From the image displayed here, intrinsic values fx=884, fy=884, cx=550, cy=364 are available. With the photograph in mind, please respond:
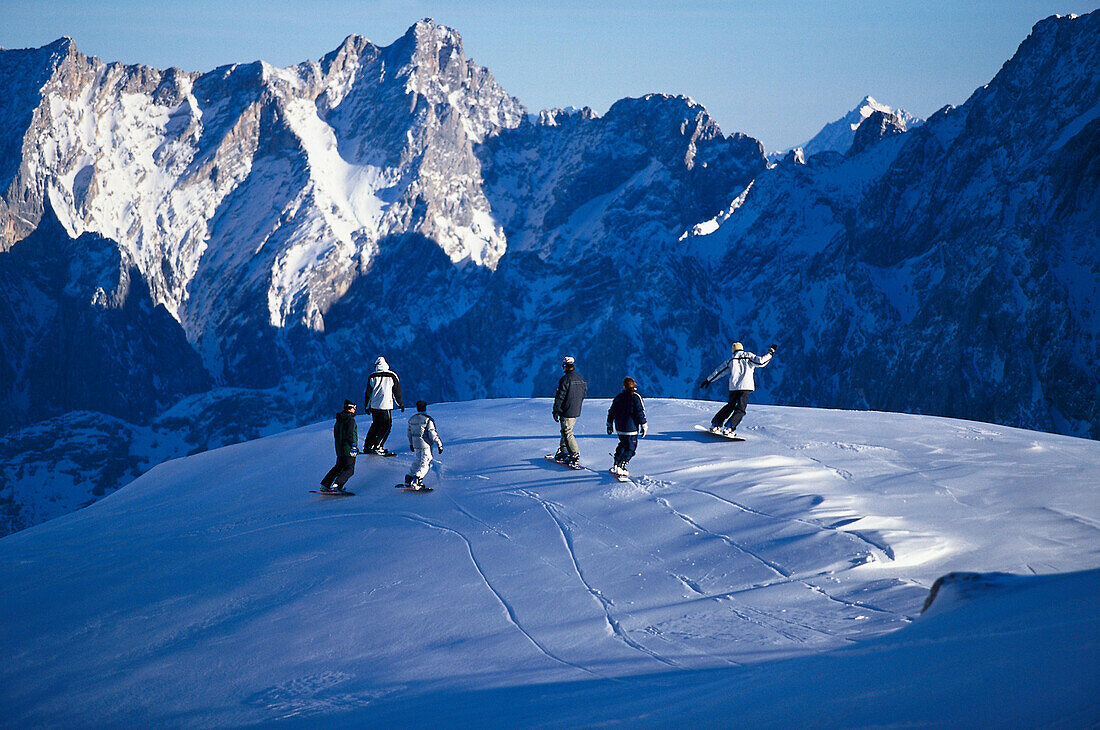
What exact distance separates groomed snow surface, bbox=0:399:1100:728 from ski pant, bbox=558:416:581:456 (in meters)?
0.53

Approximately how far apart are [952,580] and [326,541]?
426 inches

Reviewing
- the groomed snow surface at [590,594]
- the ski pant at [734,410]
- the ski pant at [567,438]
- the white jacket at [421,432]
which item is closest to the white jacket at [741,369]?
the ski pant at [734,410]

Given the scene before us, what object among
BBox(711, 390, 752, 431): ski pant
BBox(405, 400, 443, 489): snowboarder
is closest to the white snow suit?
BBox(405, 400, 443, 489): snowboarder

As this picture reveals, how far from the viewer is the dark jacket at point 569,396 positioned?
19.0m

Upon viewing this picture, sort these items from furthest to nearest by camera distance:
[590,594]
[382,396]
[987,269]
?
[987,269]
[382,396]
[590,594]

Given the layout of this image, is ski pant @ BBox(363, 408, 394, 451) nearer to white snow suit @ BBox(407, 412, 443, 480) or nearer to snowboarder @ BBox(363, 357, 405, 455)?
snowboarder @ BBox(363, 357, 405, 455)

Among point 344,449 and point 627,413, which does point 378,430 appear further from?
point 627,413

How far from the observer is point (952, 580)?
1082 cm

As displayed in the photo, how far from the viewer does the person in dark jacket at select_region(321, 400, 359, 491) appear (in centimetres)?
1850

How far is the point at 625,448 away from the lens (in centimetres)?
1852

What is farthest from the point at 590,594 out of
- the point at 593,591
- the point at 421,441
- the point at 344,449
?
the point at 344,449

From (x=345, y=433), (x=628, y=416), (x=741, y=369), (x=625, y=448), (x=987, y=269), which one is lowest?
(x=625, y=448)

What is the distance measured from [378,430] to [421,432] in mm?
3215

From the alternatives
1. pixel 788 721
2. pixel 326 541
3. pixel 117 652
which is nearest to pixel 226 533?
pixel 326 541
